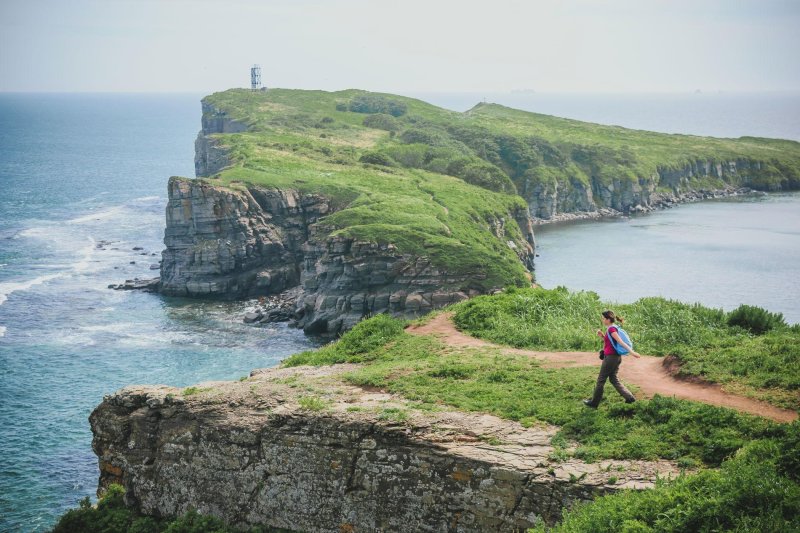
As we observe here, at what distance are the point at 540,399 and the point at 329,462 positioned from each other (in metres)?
5.94

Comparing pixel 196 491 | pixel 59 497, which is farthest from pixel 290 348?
pixel 196 491

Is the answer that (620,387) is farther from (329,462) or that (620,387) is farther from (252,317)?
(252,317)

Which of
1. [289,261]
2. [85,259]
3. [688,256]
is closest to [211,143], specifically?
[85,259]

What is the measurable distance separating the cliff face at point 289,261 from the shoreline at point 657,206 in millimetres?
38116

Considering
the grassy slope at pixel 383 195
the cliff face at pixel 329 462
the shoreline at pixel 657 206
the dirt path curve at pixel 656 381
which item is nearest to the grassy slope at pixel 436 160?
the grassy slope at pixel 383 195

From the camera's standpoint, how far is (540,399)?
20.8 metres

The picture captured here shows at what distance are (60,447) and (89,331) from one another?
2363cm

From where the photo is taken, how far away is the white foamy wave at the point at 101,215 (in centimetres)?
11250

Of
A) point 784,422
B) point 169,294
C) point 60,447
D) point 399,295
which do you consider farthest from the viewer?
point 169,294

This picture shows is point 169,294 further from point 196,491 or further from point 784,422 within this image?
point 784,422

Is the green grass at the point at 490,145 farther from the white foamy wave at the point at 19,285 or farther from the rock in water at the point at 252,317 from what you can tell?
the rock in water at the point at 252,317

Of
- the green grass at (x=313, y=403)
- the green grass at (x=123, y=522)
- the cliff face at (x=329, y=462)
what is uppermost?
the green grass at (x=313, y=403)

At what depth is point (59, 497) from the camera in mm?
38500

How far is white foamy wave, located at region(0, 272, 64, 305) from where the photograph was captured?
249 ft
